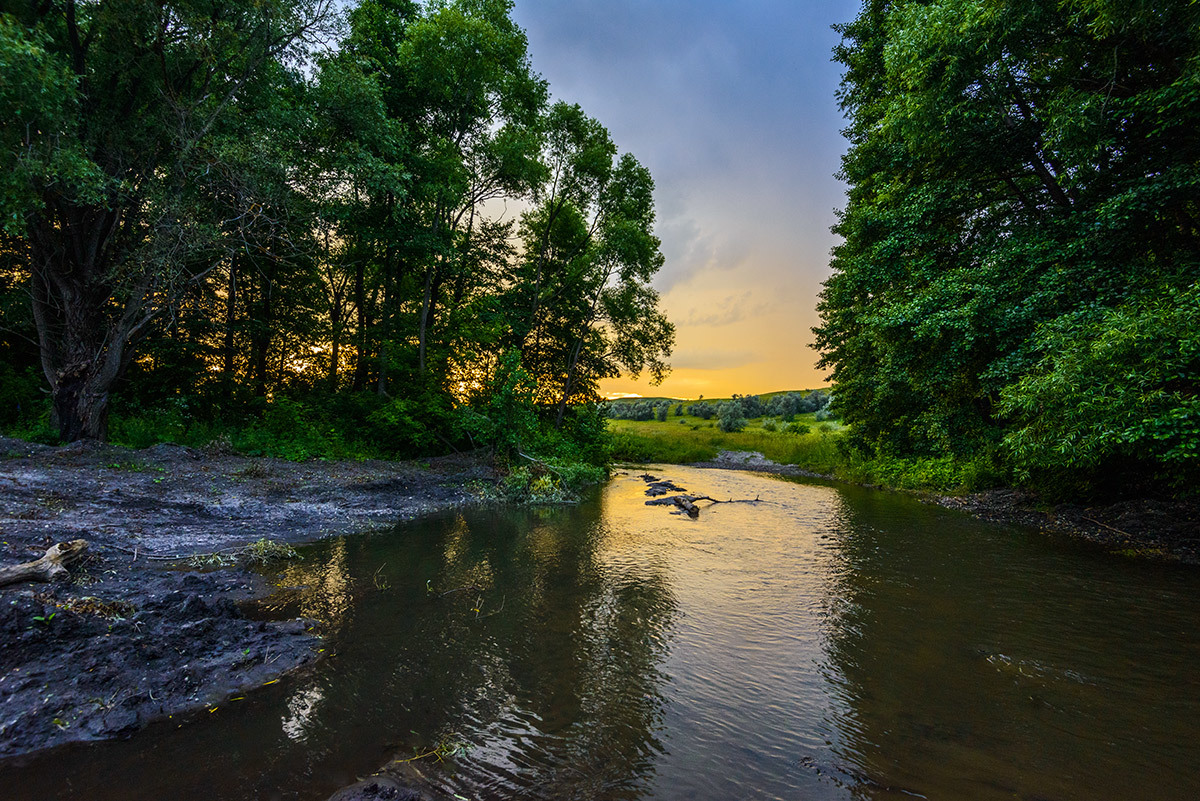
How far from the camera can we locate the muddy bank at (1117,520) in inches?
426

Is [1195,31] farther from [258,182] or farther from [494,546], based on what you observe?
[258,182]

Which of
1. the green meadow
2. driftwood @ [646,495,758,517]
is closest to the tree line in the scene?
the green meadow

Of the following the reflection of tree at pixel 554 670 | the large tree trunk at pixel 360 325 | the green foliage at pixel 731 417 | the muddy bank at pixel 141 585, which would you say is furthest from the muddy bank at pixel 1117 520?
the green foliage at pixel 731 417

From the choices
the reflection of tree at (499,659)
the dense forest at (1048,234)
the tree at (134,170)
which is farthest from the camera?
the tree at (134,170)

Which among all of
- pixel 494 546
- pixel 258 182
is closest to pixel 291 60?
pixel 258 182

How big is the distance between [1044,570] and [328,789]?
41.9ft

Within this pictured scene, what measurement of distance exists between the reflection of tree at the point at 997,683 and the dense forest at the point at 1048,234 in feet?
13.0

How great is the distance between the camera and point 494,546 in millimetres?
10523

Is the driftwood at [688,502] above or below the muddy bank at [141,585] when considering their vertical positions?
below

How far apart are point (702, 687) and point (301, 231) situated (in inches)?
734

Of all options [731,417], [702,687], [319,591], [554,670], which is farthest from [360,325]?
[731,417]

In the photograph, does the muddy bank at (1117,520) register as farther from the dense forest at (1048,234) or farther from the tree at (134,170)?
the tree at (134,170)

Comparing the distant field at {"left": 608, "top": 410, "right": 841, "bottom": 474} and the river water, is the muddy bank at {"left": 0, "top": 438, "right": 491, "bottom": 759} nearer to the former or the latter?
the river water

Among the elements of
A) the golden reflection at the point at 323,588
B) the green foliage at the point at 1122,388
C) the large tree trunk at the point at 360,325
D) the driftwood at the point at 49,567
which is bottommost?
the golden reflection at the point at 323,588
